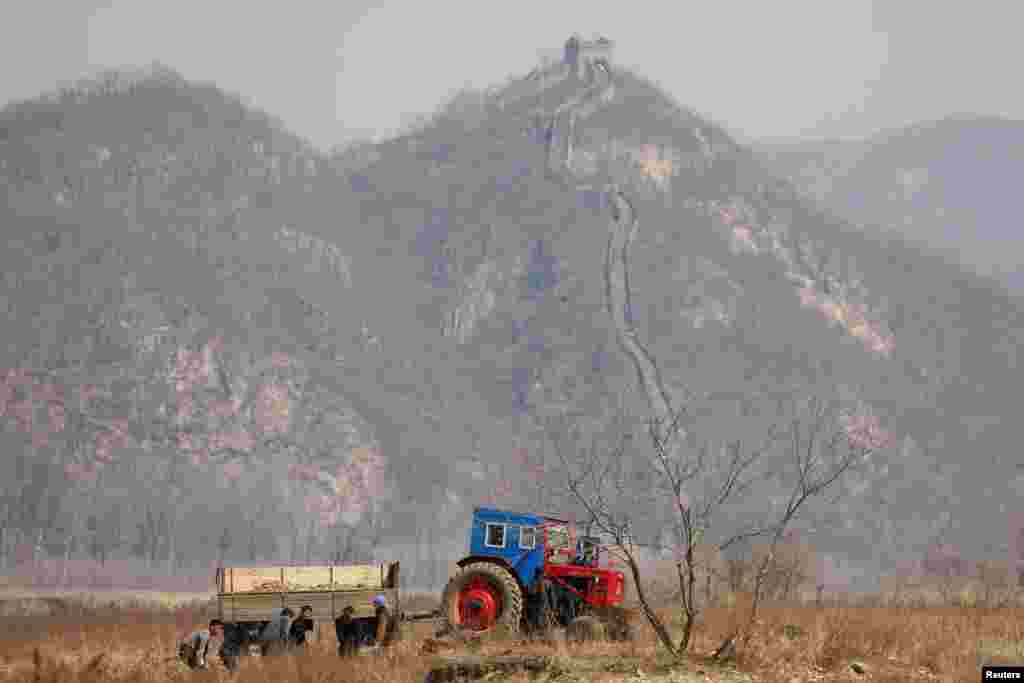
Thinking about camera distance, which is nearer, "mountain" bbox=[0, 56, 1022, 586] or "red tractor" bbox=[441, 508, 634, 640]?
"red tractor" bbox=[441, 508, 634, 640]

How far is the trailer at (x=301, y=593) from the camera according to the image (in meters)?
27.4

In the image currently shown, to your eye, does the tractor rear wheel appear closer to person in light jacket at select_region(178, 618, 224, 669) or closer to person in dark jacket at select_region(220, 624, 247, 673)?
person in dark jacket at select_region(220, 624, 247, 673)

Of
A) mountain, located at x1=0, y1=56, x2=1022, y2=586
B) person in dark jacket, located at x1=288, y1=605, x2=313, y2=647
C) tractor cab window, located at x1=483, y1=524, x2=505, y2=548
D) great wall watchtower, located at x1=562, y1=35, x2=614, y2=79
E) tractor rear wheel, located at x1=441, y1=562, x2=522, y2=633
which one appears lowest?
person in dark jacket, located at x1=288, y1=605, x2=313, y2=647

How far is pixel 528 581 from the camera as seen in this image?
29141 millimetres

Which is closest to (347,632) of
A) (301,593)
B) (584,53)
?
(301,593)

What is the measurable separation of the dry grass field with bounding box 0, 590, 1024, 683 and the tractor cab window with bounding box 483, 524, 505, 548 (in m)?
2.89

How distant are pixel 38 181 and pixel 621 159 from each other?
258 feet

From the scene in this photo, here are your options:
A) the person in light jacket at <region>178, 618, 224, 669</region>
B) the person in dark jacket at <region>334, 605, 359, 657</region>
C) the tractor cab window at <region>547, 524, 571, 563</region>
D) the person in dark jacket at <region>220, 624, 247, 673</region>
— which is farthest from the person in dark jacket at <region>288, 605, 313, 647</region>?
the tractor cab window at <region>547, 524, 571, 563</region>

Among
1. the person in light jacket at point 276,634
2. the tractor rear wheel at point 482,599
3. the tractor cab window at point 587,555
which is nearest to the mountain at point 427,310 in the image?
the tractor cab window at point 587,555

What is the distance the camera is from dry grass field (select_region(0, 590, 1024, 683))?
1980cm

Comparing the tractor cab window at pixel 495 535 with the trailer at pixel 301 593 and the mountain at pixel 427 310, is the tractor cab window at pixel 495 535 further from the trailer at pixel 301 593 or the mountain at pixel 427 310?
the mountain at pixel 427 310

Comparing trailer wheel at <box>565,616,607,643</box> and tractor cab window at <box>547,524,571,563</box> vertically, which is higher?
tractor cab window at <box>547,524,571,563</box>

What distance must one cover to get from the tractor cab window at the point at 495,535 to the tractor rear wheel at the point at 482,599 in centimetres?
91

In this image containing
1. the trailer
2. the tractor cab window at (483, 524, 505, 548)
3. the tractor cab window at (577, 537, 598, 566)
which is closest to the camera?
the trailer
